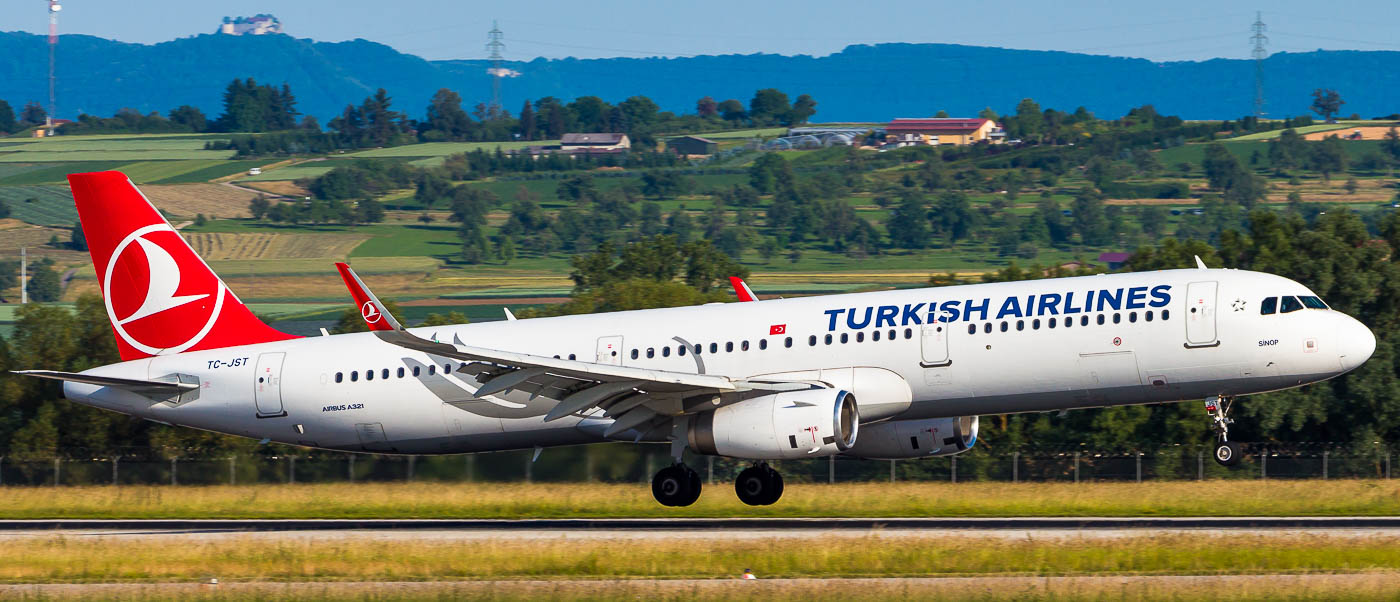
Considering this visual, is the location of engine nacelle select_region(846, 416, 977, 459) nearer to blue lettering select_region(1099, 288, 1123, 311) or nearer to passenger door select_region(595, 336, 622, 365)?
blue lettering select_region(1099, 288, 1123, 311)

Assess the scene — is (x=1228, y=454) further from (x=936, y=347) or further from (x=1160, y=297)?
(x=936, y=347)

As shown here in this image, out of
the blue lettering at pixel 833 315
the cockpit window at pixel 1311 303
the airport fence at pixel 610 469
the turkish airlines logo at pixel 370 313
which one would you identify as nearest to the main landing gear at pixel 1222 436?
the cockpit window at pixel 1311 303

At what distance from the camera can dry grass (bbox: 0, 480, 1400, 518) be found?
4016 cm

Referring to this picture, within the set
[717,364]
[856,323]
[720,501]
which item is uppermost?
[856,323]

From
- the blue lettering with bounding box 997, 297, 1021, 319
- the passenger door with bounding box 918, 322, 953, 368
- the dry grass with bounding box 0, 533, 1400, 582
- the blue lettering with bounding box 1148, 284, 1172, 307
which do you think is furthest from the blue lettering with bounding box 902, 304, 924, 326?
the blue lettering with bounding box 1148, 284, 1172, 307

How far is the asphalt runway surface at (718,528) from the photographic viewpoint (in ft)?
114

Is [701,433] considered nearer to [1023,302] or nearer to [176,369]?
[1023,302]

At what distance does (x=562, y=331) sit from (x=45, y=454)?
41.3m

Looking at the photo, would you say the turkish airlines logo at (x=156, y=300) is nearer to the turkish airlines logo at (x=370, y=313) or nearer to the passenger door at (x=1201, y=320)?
the turkish airlines logo at (x=370, y=313)

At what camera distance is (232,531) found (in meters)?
38.6

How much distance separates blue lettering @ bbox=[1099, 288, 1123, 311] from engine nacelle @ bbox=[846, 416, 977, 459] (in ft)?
15.7

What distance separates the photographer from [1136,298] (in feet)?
107

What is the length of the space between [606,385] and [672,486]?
9.87 feet

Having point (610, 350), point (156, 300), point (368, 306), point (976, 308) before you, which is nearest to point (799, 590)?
point (976, 308)
